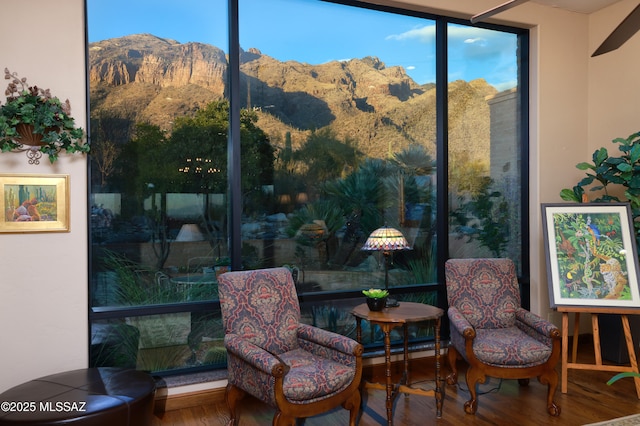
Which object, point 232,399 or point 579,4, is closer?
point 232,399

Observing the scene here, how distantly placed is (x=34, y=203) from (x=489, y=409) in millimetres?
3316

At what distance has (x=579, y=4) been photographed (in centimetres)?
467

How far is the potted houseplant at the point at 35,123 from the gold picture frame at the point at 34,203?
0.14 metres

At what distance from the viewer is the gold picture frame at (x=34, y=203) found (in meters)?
3.01

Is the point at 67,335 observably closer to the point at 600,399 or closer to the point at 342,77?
the point at 342,77

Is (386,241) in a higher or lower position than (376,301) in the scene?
higher

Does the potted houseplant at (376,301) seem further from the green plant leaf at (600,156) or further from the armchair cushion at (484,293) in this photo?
the green plant leaf at (600,156)

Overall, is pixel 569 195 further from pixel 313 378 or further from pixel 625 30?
pixel 313 378

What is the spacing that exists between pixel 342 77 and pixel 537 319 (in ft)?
8.10

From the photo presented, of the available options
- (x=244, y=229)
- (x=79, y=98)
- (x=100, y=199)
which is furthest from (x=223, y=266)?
(x=79, y=98)

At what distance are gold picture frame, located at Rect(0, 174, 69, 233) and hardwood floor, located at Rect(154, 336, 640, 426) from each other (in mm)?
1494

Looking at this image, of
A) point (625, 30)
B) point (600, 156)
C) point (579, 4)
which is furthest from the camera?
point (579, 4)

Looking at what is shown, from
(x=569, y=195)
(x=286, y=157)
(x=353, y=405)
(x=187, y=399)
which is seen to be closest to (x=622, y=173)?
(x=569, y=195)

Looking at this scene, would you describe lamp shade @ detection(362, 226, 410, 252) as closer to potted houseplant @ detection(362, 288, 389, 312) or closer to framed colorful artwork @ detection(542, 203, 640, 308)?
potted houseplant @ detection(362, 288, 389, 312)
